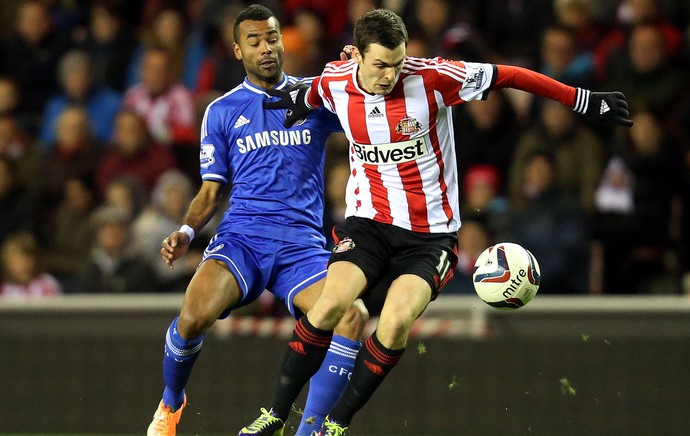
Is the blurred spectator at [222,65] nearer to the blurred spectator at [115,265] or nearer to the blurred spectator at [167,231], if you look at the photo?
the blurred spectator at [167,231]

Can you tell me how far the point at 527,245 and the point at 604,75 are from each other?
184cm

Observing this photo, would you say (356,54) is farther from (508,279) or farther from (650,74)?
(650,74)

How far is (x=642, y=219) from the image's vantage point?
1027 centimetres

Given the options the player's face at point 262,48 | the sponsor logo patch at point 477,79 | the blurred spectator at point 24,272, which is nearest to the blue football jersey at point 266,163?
the player's face at point 262,48

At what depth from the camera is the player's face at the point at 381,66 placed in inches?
263

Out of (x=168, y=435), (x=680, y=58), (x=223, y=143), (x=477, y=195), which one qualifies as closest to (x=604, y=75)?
(x=680, y=58)

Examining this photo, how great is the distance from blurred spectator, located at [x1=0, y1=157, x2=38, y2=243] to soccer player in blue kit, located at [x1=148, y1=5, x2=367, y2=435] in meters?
4.91

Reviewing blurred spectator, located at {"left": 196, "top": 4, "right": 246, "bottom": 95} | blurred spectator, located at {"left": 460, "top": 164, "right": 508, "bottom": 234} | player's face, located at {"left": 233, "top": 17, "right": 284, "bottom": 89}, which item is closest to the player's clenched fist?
player's face, located at {"left": 233, "top": 17, "right": 284, "bottom": 89}

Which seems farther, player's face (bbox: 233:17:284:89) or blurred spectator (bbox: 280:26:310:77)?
blurred spectator (bbox: 280:26:310:77)

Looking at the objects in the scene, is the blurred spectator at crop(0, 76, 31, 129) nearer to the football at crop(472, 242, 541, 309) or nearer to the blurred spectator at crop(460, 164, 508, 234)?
the blurred spectator at crop(460, 164, 508, 234)

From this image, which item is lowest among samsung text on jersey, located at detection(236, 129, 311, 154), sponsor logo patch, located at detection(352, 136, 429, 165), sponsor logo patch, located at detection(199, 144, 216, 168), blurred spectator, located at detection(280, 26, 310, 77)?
blurred spectator, located at detection(280, 26, 310, 77)

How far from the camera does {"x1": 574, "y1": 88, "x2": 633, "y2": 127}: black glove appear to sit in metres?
6.89

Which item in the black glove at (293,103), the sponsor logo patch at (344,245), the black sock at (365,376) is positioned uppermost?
the black glove at (293,103)

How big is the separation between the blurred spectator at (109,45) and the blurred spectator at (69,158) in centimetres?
85
